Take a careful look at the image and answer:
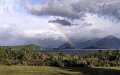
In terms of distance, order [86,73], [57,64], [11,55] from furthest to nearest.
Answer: [11,55]
[57,64]
[86,73]

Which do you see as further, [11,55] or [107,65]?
[11,55]

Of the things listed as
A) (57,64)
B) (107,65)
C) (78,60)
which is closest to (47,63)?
(57,64)

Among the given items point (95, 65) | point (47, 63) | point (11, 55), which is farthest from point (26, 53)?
point (95, 65)

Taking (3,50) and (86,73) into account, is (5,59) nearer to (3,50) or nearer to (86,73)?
(3,50)

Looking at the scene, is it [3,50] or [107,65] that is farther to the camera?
[3,50]

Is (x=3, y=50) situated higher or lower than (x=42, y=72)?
higher

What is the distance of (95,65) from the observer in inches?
2253

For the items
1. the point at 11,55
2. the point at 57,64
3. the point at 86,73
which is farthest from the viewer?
the point at 11,55

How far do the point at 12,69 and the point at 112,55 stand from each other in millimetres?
20675

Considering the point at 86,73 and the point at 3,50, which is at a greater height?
the point at 3,50

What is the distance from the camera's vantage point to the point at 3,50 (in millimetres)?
62000

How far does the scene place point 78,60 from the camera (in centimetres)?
5844

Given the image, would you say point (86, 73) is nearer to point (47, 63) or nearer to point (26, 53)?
point (47, 63)

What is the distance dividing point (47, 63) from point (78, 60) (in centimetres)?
550
